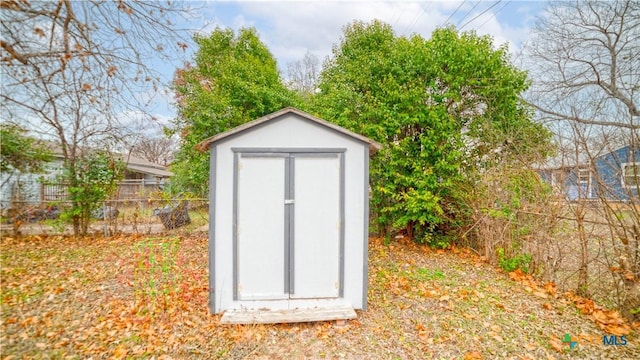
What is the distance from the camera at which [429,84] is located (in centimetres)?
632

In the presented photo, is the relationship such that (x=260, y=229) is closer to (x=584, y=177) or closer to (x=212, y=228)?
(x=212, y=228)

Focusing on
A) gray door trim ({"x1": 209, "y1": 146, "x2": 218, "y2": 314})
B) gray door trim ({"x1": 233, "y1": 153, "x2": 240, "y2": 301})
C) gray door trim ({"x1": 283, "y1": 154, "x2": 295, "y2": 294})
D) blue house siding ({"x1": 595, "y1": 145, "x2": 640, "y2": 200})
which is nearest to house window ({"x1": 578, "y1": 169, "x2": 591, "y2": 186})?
blue house siding ({"x1": 595, "y1": 145, "x2": 640, "y2": 200})

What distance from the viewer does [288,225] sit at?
366cm

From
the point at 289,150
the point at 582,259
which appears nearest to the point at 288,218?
the point at 289,150

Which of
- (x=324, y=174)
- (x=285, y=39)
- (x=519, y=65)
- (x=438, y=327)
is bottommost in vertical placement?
(x=438, y=327)

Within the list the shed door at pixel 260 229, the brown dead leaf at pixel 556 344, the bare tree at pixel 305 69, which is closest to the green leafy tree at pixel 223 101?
the shed door at pixel 260 229

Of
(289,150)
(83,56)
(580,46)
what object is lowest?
(289,150)

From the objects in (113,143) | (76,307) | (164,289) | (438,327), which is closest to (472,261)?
(438,327)

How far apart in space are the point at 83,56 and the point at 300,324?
3.98 metres

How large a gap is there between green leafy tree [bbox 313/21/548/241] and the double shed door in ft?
10.1

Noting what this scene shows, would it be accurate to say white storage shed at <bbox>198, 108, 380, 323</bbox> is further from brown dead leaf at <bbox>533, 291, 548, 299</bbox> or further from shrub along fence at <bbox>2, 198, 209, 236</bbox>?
shrub along fence at <bbox>2, 198, 209, 236</bbox>

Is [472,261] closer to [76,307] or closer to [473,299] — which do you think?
[473,299]

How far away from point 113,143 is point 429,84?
26.5ft

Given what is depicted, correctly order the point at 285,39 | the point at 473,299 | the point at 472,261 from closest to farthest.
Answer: the point at 473,299 < the point at 472,261 < the point at 285,39
